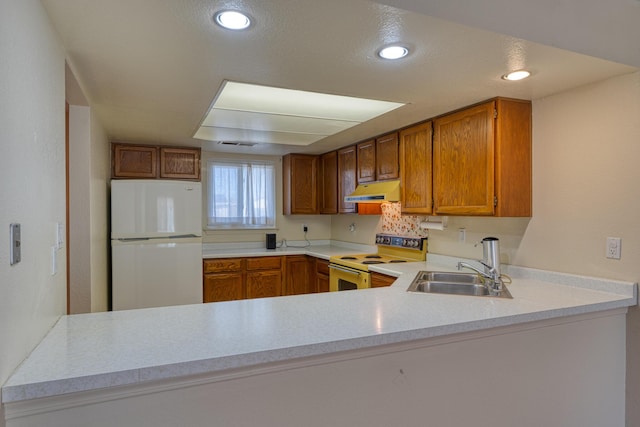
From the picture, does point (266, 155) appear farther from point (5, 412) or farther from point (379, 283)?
point (5, 412)

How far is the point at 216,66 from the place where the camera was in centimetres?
183

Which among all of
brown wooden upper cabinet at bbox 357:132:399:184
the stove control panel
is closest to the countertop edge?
the stove control panel

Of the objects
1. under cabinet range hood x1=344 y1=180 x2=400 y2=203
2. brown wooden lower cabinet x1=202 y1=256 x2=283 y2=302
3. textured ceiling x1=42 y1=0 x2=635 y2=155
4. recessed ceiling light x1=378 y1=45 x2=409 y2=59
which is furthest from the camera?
brown wooden lower cabinet x1=202 y1=256 x2=283 y2=302

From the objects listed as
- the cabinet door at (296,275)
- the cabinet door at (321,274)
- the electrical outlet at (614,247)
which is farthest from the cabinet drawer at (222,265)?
the electrical outlet at (614,247)

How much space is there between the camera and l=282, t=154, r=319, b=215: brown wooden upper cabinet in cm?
470

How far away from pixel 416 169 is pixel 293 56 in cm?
169

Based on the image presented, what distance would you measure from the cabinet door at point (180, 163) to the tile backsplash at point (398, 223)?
208cm

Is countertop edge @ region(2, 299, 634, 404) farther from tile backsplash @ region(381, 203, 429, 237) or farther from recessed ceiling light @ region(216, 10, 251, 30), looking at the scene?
tile backsplash @ region(381, 203, 429, 237)

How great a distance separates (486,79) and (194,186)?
272 cm

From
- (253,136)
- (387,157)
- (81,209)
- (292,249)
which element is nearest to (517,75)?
(387,157)

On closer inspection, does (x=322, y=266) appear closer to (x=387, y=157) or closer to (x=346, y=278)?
(x=346, y=278)

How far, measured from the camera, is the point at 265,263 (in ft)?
14.0

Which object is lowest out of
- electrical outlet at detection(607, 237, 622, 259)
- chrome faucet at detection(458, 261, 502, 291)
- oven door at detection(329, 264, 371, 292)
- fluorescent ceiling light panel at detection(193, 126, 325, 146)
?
oven door at detection(329, 264, 371, 292)

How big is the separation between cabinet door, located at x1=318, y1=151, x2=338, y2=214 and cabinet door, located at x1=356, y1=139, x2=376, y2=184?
53cm
